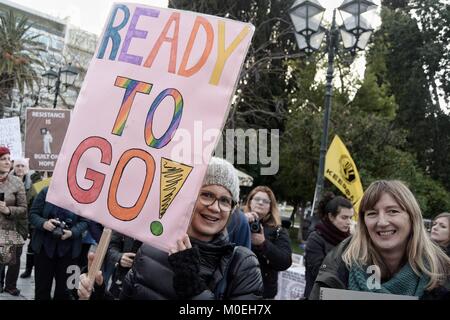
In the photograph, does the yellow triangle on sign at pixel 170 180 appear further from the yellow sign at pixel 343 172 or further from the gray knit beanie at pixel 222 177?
the yellow sign at pixel 343 172

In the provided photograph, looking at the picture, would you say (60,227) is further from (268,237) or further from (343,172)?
(343,172)

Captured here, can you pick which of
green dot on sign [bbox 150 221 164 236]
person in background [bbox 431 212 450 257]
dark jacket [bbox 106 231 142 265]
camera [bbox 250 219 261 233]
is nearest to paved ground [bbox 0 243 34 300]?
dark jacket [bbox 106 231 142 265]

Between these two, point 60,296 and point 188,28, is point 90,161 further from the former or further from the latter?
point 60,296

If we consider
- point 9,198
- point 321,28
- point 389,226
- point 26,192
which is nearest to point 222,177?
point 389,226

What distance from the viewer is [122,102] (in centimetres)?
233

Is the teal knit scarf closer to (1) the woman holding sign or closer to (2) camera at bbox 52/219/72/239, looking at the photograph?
(1) the woman holding sign

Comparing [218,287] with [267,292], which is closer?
[218,287]

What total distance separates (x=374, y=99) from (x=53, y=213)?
20308 mm

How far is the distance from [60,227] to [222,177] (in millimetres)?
2769

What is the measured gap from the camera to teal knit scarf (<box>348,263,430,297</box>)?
203 centimetres

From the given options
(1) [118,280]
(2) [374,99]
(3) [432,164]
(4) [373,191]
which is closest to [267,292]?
(1) [118,280]

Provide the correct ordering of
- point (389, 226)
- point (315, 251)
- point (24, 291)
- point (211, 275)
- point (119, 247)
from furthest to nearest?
point (24, 291) < point (315, 251) < point (119, 247) < point (389, 226) < point (211, 275)

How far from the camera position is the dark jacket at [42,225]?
4590mm

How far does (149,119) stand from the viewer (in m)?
2.27
